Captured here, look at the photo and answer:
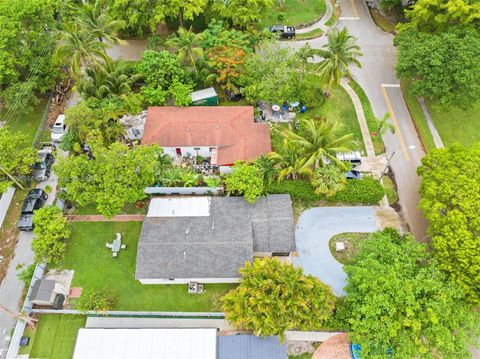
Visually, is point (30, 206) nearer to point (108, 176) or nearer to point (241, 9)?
point (108, 176)

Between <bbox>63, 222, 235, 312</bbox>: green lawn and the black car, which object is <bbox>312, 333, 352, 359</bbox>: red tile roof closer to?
<bbox>63, 222, 235, 312</bbox>: green lawn

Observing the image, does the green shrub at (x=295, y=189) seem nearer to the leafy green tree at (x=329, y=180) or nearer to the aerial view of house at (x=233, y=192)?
the aerial view of house at (x=233, y=192)

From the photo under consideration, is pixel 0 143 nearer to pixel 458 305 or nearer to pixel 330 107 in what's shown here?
pixel 330 107

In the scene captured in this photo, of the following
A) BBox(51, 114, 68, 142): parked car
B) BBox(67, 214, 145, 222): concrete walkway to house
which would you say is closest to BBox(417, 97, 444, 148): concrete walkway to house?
BBox(67, 214, 145, 222): concrete walkway to house

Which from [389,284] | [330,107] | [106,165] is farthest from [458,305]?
[106,165]

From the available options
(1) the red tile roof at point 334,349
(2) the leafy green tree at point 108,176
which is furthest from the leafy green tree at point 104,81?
(1) the red tile roof at point 334,349

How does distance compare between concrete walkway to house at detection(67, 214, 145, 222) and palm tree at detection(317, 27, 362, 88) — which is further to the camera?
palm tree at detection(317, 27, 362, 88)
